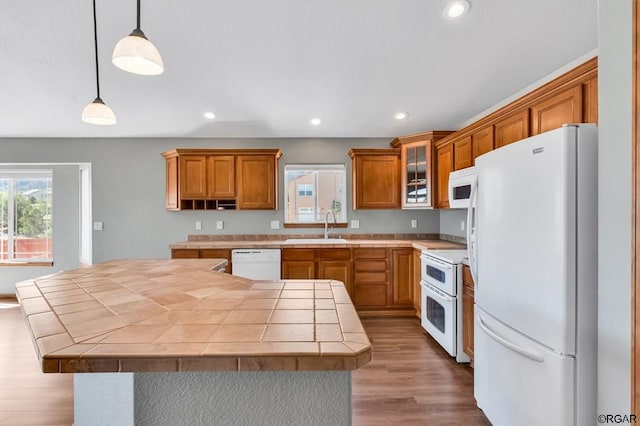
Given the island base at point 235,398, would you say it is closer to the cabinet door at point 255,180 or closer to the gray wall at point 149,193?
the cabinet door at point 255,180

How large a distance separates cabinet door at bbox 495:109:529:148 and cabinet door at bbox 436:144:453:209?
80 cm

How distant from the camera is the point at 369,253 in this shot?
11.9 ft

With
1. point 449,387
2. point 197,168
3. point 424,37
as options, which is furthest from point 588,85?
point 197,168

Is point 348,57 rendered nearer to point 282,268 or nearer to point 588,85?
point 588,85

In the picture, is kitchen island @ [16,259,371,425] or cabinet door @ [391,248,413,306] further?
cabinet door @ [391,248,413,306]

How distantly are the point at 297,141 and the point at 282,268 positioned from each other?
1.85m

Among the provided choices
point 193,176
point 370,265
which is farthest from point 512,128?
point 193,176

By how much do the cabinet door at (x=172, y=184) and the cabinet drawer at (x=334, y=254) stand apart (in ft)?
6.74

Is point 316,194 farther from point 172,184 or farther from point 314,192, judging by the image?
point 172,184

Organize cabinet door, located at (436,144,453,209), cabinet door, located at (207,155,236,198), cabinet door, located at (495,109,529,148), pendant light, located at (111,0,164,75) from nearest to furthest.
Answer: pendant light, located at (111,0,164,75), cabinet door, located at (495,109,529,148), cabinet door, located at (436,144,453,209), cabinet door, located at (207,155,236,198)

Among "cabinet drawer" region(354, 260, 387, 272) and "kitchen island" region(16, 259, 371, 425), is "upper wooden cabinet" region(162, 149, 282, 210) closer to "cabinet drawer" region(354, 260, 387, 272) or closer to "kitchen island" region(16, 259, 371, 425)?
"cabinet drawer" region(354, 260, 387, 272)

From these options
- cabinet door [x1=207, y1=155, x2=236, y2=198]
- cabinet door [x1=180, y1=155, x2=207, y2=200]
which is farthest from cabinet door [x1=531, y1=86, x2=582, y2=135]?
cabinet door [x1=180, y1=155, x2=207, y2=200]

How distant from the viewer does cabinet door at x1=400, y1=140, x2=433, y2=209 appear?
3.61 meters

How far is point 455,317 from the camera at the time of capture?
2.51m
